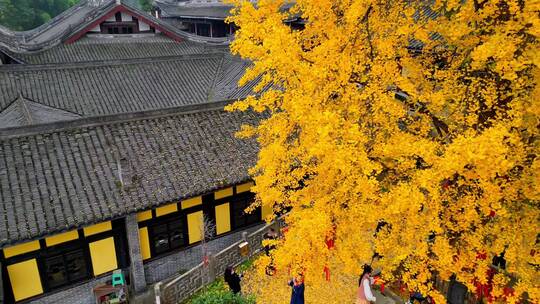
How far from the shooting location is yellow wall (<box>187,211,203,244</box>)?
1462cm

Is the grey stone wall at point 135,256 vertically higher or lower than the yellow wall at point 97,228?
lower

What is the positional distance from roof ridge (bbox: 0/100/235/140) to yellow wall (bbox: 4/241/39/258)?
3596 mm

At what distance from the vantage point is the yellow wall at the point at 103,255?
42.1ft

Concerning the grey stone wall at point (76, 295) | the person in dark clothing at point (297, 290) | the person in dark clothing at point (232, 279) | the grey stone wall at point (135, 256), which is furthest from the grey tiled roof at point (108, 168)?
the person in dark clothing at point (297, 290)

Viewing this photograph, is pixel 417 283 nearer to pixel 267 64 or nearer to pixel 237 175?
pixel 267 64

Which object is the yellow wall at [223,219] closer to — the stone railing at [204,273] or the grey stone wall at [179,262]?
the grey stone wall at [179,262]

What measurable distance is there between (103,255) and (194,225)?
11.1 ft

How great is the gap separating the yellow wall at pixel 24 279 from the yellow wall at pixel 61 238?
73 centimetres

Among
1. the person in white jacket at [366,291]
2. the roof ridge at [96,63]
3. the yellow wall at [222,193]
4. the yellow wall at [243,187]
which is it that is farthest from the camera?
the roof ridge at [96,63]

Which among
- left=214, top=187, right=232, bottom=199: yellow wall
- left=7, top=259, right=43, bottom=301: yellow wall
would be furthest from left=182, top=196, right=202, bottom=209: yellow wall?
left=7, top=259, right=43, bottom=301: yellow wall

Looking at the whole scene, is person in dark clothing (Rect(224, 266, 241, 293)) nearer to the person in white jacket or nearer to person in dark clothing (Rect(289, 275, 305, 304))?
person in dark clothing (Rect(289, 275, 305, 304))

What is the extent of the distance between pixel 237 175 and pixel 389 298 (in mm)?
6780

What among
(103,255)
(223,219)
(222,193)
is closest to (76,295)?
(103,255)

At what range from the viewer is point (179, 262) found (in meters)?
14.7
